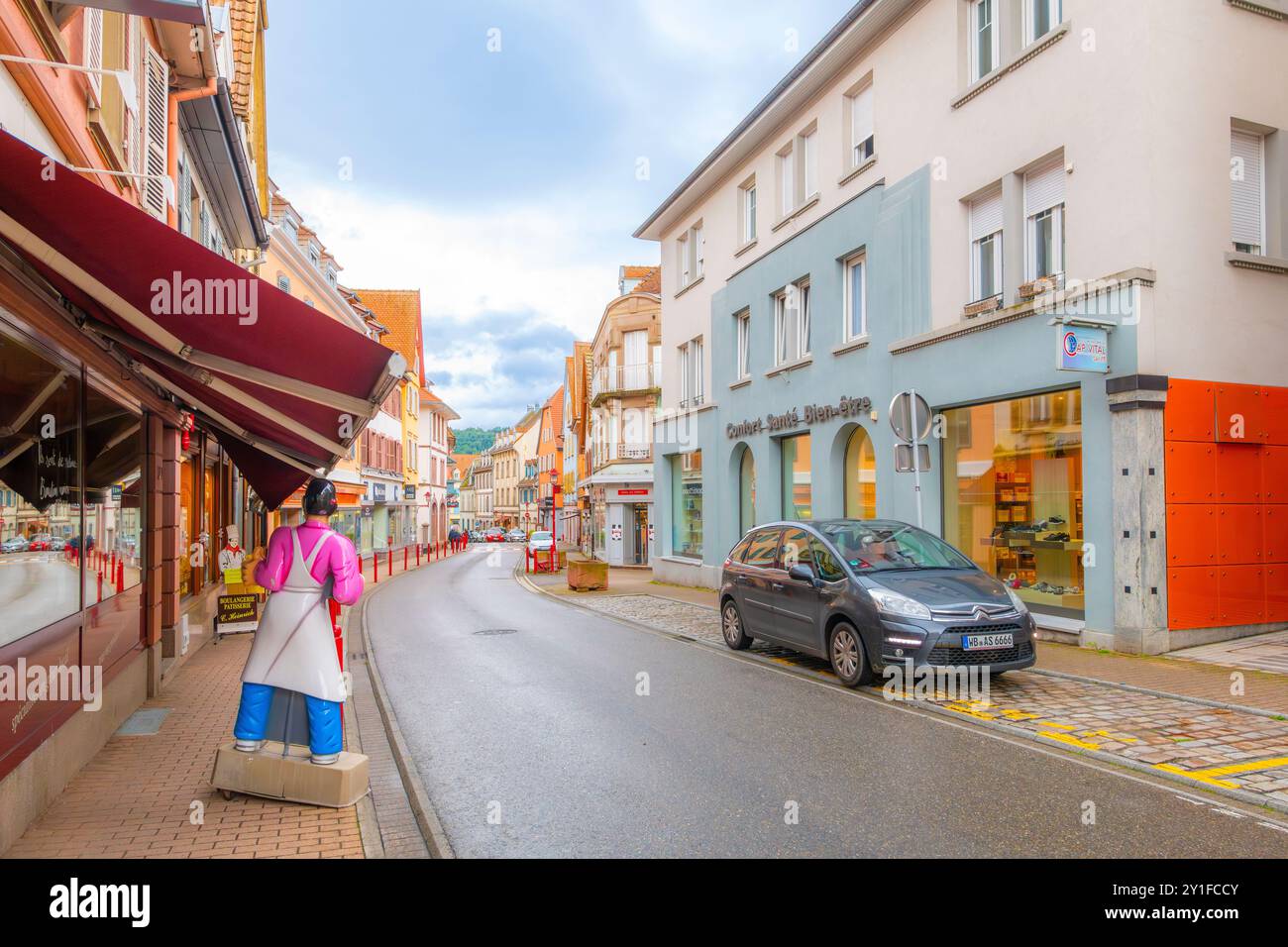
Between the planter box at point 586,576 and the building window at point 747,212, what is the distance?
895 centimetres

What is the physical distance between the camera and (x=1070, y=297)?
11.3m

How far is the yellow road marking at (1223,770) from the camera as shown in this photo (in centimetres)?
569

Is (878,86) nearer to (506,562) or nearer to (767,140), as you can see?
(767,140)

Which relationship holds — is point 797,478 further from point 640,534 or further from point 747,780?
point 640,534

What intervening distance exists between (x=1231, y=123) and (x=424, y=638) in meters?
13.3

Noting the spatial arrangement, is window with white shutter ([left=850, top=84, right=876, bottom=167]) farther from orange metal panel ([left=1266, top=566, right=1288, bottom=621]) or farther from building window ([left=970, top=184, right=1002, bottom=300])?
orange metal panel ([left=1266, top=566, right=1288, bottom=621])

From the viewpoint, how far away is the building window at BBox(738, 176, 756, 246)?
21516 millimetres

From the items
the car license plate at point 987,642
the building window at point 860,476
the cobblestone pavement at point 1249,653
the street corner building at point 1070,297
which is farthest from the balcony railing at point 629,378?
the car license plate at point 987,642

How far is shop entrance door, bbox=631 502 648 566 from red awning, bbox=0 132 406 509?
1211 inches

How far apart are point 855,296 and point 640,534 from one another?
819 inches

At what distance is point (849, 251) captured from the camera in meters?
16.7

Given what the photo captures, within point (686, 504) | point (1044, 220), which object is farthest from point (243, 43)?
point (686, 504)

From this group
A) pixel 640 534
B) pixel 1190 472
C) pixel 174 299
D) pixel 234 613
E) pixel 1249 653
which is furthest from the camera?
pixel 640 534
